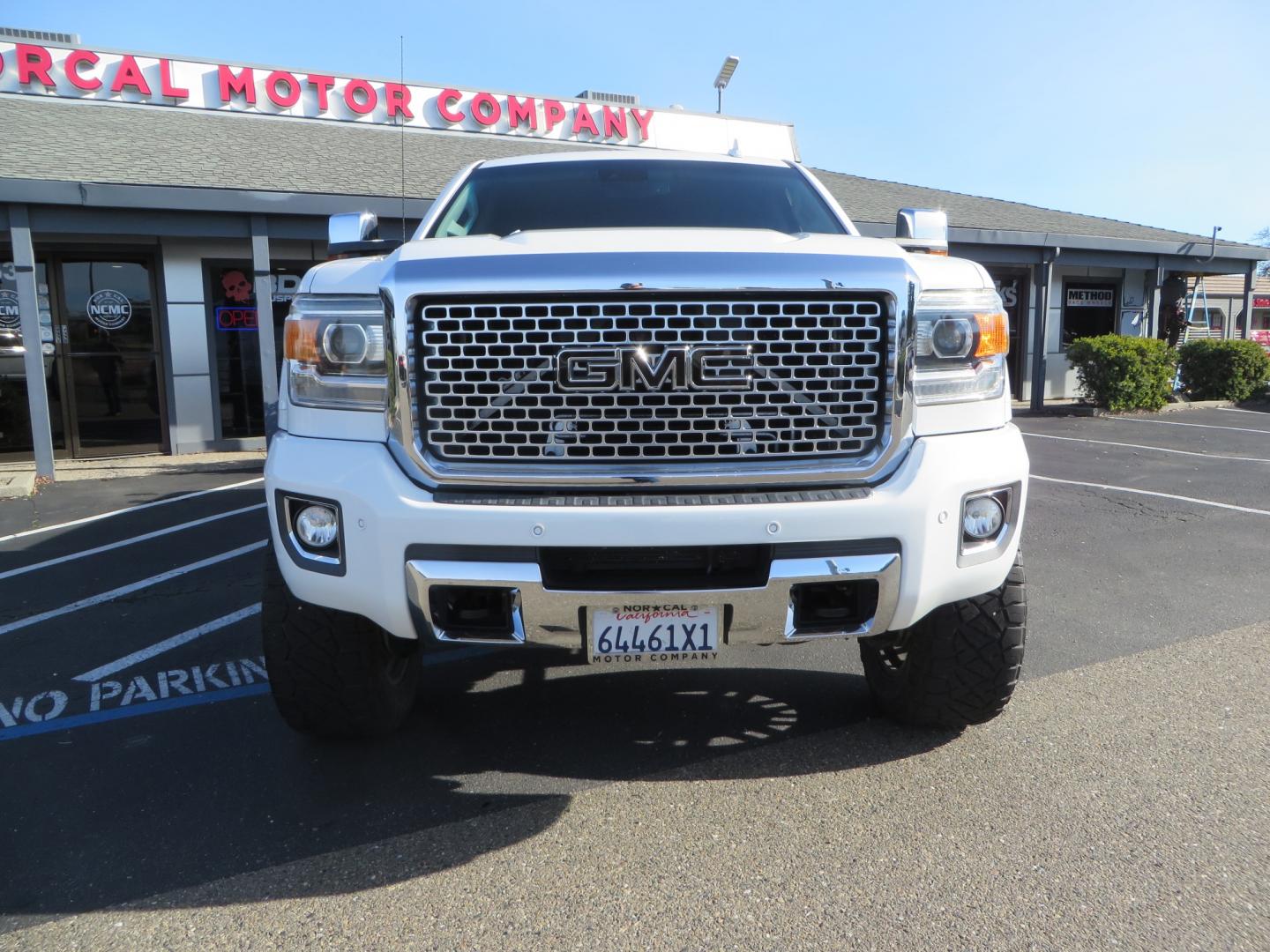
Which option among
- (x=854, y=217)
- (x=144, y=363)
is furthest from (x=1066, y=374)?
(x=144, y=363)

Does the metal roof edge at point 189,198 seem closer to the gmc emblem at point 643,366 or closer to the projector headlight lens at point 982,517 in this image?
the gmc emblem at point 643,366

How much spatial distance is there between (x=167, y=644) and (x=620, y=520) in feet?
9.98

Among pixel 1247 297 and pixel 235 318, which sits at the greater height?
pixel 1247 297

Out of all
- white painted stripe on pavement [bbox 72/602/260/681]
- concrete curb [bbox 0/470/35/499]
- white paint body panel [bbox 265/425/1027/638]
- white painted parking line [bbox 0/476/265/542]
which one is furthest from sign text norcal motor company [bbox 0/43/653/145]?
white paint body panel [bbox 265/425/1027/638]

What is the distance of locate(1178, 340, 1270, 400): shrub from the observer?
17.8 m

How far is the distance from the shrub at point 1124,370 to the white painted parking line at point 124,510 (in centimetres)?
1318

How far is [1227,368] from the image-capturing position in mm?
17922

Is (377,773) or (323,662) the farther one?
(377,773)

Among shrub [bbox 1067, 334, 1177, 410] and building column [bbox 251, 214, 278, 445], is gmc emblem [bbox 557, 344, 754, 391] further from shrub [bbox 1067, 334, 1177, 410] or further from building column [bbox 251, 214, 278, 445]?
shrub [bbox 1067, 334, 1177, 410]

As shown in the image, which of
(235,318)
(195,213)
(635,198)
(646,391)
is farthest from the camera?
(235,318)

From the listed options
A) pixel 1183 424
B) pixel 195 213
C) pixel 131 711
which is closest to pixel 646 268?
pixel 131 711

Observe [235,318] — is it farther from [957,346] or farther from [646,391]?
[957,346]

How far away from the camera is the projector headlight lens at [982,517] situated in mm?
2572

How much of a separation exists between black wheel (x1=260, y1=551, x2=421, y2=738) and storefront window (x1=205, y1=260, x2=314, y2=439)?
35.9 feet
